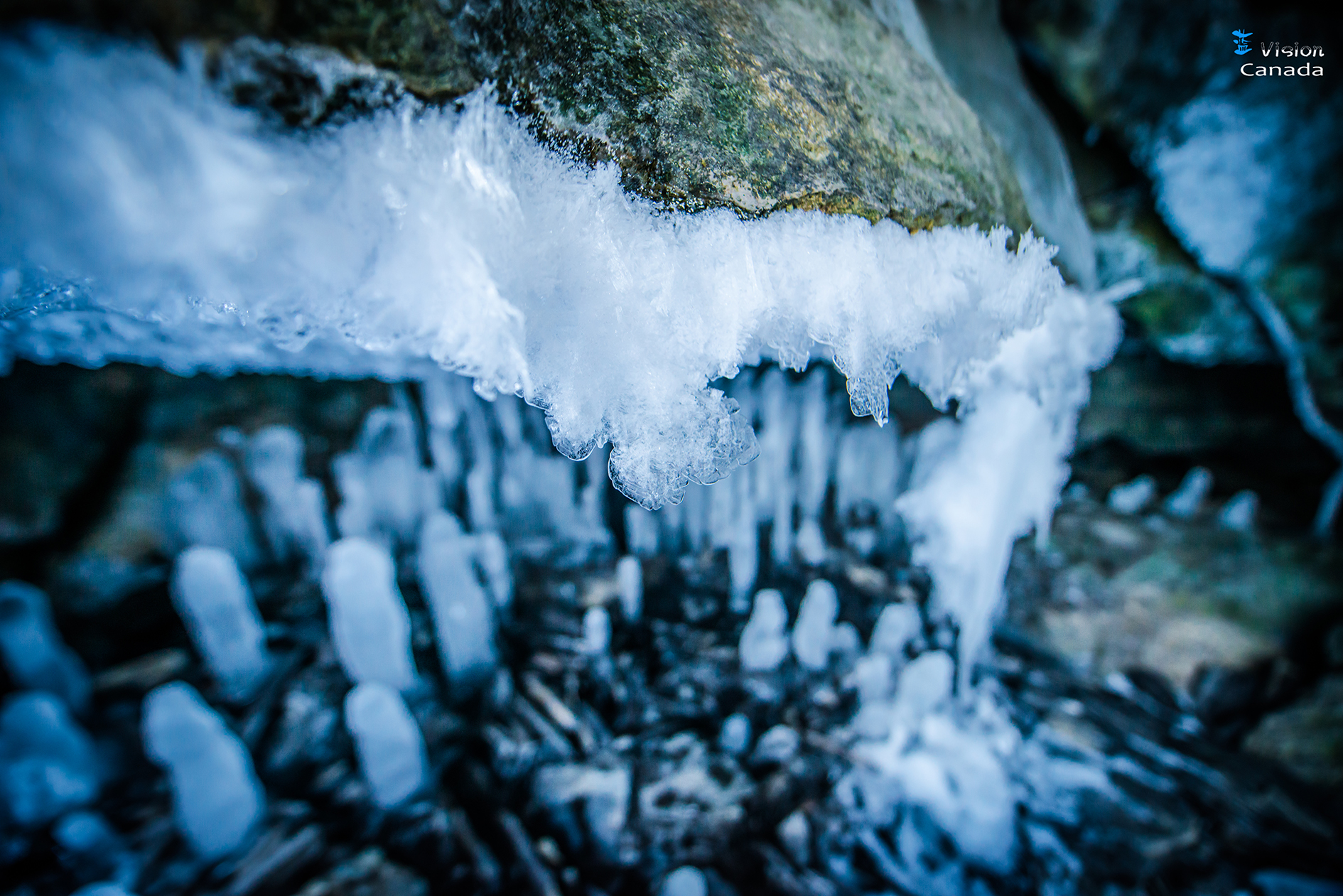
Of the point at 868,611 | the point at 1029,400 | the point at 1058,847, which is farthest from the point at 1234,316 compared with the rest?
the point at 1058,847

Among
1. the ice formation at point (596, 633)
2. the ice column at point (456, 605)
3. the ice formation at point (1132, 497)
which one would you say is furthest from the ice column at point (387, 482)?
the ice formation at point (1132, 497)

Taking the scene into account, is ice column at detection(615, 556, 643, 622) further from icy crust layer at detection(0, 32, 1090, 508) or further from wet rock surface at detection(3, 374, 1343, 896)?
icy crust layer at detection(0, 32, 1090, 508)

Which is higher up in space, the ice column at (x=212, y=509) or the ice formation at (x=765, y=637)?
the ice column at (x=212, y=509)

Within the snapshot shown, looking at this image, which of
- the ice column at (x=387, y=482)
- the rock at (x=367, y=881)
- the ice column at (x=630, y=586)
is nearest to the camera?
the rock at (x=367, y=881)

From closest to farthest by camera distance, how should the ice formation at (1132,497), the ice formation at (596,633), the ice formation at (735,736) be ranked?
1. the ice formation at (735,736)
2. the ice formation at (596,633)
3. the ice formation at (1132,497)

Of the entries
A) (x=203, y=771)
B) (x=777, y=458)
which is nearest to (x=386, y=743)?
(x=203, y=771)

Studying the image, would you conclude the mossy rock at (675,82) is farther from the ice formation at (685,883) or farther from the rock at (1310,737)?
the rock at (1310,737)
